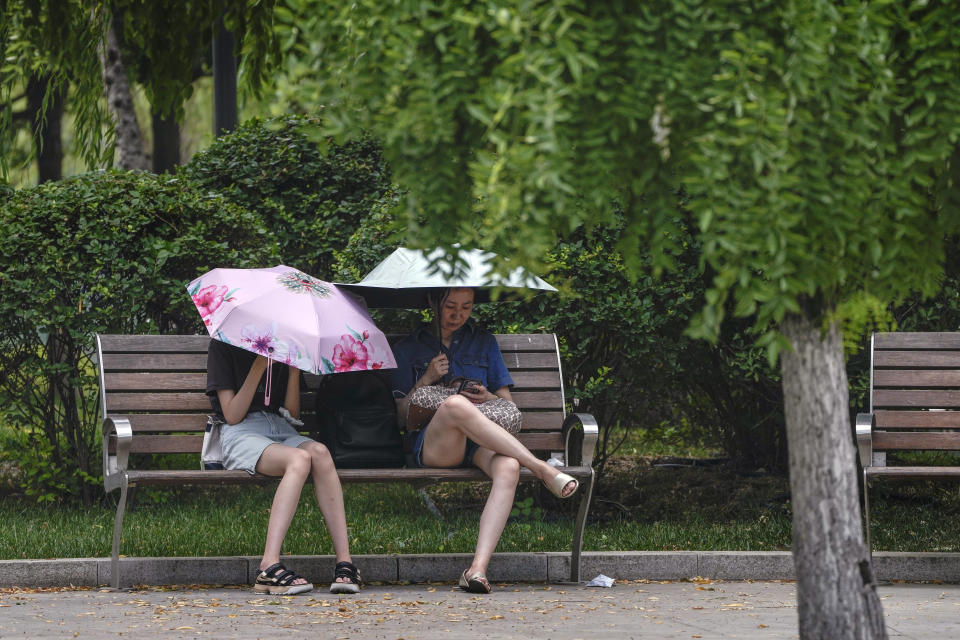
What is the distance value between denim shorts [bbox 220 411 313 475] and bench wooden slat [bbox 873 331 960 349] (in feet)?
10.4

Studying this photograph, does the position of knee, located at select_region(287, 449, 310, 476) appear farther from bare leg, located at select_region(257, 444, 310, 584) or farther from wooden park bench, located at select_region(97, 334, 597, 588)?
wooden park bench, located at select_region(97, 334, 597, 588)

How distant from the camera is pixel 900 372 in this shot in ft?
22.3

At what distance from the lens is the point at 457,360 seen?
651 cm

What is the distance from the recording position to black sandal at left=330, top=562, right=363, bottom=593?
18.6 ft

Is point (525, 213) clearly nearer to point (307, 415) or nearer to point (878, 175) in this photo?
point (878, 175)

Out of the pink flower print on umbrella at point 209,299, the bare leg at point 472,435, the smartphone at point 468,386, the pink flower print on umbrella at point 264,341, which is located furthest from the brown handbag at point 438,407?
the pink flower print on umbrella at point 209,299

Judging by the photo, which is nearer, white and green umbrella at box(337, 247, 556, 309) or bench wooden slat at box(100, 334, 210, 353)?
white and green umbrella at box(337, 247, 556, 309)

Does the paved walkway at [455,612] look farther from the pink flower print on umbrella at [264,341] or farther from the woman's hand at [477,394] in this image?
the pink flower print on umbrella at [264,341]

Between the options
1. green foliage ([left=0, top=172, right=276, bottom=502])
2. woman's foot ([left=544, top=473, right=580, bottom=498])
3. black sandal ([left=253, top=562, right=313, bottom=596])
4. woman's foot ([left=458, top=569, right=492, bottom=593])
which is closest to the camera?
black sandal ([left=253, top=562, right=313, bottom=596])

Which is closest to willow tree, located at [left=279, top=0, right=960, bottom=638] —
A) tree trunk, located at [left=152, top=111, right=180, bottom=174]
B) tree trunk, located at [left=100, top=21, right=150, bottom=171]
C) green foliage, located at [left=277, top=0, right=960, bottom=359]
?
green foliage, located at [left=277, top=0, right=960, bottom=359]

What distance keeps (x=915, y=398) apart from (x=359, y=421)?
9.68 feet

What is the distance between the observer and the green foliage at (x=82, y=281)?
7098 mm

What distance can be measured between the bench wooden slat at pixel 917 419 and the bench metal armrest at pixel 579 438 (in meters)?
1.57

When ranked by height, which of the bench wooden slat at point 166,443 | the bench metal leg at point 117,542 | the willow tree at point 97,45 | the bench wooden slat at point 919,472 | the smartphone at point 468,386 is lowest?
the bench metal leg at point 117,542
